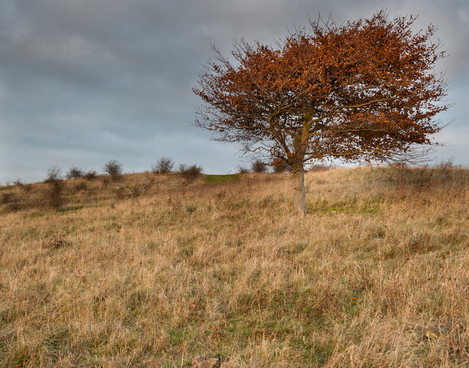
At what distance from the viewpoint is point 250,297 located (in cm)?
404

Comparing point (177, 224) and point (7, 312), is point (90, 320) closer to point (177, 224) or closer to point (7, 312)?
point (7, 312)

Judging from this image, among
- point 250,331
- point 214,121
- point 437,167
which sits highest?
point 214,121

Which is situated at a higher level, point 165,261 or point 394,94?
point 394,94

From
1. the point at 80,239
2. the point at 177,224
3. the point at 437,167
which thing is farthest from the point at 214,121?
the point at 437,167

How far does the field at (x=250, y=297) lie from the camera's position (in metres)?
2.82

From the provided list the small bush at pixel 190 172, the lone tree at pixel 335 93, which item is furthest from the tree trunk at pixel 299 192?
the small bush at pixel 190 172

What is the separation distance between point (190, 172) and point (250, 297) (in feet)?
90.7

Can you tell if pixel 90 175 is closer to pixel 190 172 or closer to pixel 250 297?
pixel 190 172

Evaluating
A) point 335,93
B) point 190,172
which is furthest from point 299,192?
point 190,172

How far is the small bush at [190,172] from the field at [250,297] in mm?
21527

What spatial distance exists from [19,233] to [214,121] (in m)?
8.81

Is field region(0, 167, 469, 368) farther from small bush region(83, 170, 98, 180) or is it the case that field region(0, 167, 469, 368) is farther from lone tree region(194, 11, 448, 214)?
small bush region(83, 170, 98, 180)

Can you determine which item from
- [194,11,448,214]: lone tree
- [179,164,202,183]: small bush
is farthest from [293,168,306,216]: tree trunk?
[179,164,202,183]: small bush

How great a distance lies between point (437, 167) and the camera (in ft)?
60.5
